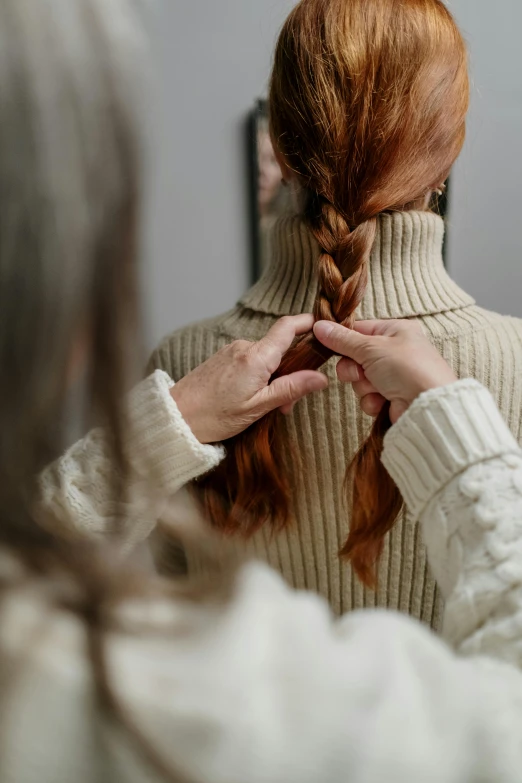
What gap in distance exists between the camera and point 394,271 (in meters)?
0.65

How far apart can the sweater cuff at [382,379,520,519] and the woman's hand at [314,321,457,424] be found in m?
0.03

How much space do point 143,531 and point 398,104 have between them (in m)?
0.49

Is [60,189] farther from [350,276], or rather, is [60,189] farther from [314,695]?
[350,276]

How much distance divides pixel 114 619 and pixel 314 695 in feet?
0.34

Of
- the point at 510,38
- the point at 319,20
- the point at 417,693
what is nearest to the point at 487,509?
the point at 417,693

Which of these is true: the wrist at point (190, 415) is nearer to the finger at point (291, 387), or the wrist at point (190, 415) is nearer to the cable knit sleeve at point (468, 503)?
the finger at point (291, 387)

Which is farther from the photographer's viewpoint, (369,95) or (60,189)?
(369,95)

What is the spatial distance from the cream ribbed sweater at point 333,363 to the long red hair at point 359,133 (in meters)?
0.03

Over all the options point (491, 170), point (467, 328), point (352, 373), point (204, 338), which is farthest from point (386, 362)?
point (491, 170)

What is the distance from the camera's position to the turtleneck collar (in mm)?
637

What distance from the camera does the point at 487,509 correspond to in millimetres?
410

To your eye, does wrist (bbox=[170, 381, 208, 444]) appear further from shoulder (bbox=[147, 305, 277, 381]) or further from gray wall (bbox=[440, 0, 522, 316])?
gray wall (bbox=[440, 0, 522, 316])

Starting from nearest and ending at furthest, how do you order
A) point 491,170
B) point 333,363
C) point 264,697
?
1. point 264,697
2. point 333,363
3. point 491,170

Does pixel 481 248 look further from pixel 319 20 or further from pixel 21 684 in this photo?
pixel 21 684
